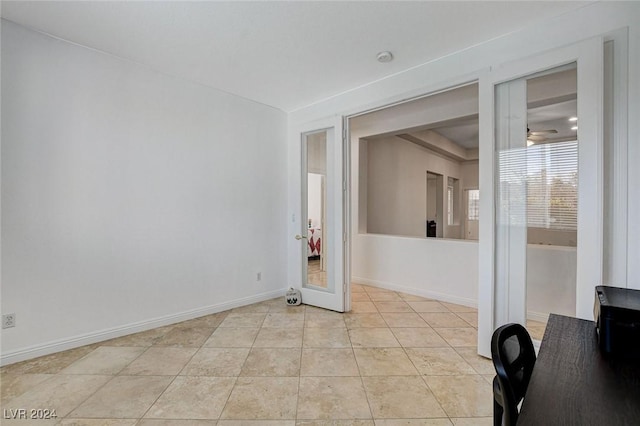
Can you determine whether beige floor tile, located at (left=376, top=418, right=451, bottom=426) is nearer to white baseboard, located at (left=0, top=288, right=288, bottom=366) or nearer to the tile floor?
the tile floor

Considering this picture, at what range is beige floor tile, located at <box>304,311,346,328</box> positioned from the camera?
328cm

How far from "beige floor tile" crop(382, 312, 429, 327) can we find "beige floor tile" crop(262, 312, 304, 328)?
3.31 feet

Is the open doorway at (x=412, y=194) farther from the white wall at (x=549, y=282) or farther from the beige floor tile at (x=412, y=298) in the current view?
the white wall at (x=549, y=282)

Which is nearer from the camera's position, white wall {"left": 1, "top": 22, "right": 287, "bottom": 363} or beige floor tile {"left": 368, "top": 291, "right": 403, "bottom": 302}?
white wall {"left": 1, "top": 22, "right": 287, "bottom": 363}

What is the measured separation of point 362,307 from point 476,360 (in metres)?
1.61

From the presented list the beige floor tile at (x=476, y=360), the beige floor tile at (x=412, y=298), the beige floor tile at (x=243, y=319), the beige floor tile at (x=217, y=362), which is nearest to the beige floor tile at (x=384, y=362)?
the beige floor tile at (x=476, y=360)

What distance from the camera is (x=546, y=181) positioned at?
226 centimetres

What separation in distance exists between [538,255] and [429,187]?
19.3 ft

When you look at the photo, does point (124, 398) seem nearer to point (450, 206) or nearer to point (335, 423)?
point (335, 423)

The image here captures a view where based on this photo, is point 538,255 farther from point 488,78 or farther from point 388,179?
point 388,179

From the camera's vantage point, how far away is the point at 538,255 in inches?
92.8

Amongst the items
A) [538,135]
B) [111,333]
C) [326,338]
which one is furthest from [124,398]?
[538,135]

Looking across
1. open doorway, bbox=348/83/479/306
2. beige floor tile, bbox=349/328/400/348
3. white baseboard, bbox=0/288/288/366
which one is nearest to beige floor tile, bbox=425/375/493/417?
beige floor tile, bbox=349/328/400/348

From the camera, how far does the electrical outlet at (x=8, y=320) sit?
7.64ft
